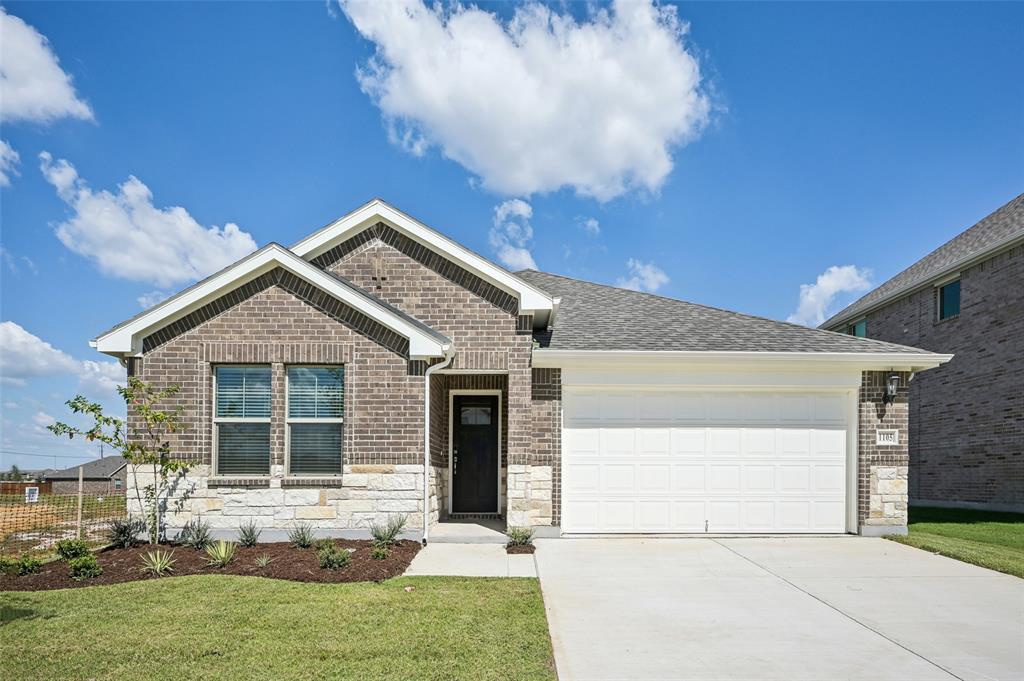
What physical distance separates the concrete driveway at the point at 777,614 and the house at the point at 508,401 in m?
1.27

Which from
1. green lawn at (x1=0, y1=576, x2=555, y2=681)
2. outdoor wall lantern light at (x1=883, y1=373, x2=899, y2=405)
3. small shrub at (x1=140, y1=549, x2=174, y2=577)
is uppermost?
outdoor wall lantern light at (x1=883, y1=373, x2=899, y2=405)

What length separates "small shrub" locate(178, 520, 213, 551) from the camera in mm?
9648

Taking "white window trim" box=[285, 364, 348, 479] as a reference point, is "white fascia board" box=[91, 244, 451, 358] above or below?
above

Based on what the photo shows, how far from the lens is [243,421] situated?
10.6m

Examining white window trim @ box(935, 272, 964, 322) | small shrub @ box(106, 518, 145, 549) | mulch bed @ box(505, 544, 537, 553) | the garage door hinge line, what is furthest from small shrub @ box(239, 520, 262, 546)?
white window trim @ box(935, 272, 964, 322)

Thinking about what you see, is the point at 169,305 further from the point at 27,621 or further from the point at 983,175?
the point at 983,175

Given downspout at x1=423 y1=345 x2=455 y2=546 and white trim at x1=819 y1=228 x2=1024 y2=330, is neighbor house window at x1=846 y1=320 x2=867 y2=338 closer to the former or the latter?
white trim at x1=819 y1=228 x2=1024 y2=330

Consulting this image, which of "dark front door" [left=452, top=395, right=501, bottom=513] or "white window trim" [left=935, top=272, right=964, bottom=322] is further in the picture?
"white window trim" [left=935, top=272, right=964, bottom=322]

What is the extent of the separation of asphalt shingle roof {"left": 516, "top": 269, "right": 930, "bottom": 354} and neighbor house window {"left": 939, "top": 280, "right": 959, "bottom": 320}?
8248 mm

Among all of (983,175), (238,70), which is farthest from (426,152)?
(983,175)

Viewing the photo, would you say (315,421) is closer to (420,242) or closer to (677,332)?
(420,242)

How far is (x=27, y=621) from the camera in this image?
633 centimetres

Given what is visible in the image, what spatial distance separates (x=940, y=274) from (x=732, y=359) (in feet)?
39.7

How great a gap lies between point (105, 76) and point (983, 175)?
1998 centimetres
